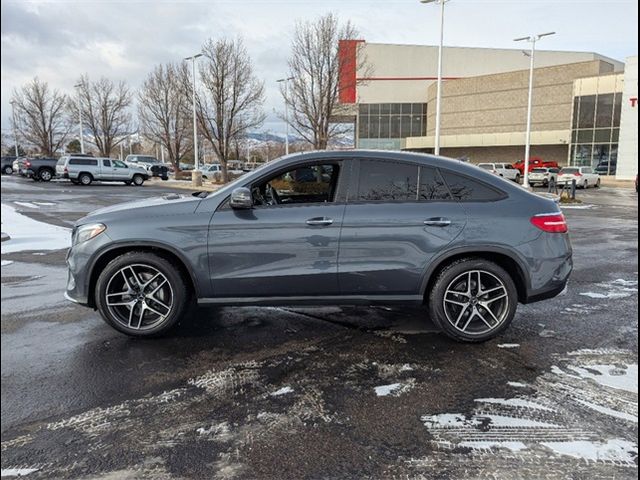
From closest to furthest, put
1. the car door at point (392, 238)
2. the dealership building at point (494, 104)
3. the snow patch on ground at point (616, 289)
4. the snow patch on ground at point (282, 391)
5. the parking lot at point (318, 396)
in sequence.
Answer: the parking lot at point (318, 396)
the snow patch on ground at point (282, 391)
the car door at point (392, 238)
the snow patch on ground at point (616, 289)
the dealership building at point (494, 104)

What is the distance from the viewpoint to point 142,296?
4375 mm

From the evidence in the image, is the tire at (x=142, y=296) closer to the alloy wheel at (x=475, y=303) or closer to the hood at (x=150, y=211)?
the hood at (x=150, y=211)

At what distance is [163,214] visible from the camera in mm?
4316

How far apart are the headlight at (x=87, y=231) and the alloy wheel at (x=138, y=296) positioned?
0.40 m

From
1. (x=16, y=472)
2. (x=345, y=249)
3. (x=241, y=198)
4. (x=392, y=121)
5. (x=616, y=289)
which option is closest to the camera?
(x=16, y=472)

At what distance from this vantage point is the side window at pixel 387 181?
14.4 ft

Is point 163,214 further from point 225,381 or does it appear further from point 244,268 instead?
point 225,381

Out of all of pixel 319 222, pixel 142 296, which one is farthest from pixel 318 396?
pixel 142 296

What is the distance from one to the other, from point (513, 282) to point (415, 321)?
3.48 feet

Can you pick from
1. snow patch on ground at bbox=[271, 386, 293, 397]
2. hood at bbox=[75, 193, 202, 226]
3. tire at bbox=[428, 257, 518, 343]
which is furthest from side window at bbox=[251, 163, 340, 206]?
snow patch on ground at bbox=[271, 386, 293, 397]

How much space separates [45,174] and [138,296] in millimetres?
36368

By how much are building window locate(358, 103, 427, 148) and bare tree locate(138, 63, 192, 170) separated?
30.9 metres

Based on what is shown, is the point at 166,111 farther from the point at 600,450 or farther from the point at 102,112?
the point at 600,450

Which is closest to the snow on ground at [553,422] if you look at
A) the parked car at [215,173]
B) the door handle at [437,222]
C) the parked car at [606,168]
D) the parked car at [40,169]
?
the door handle at [437,222]
